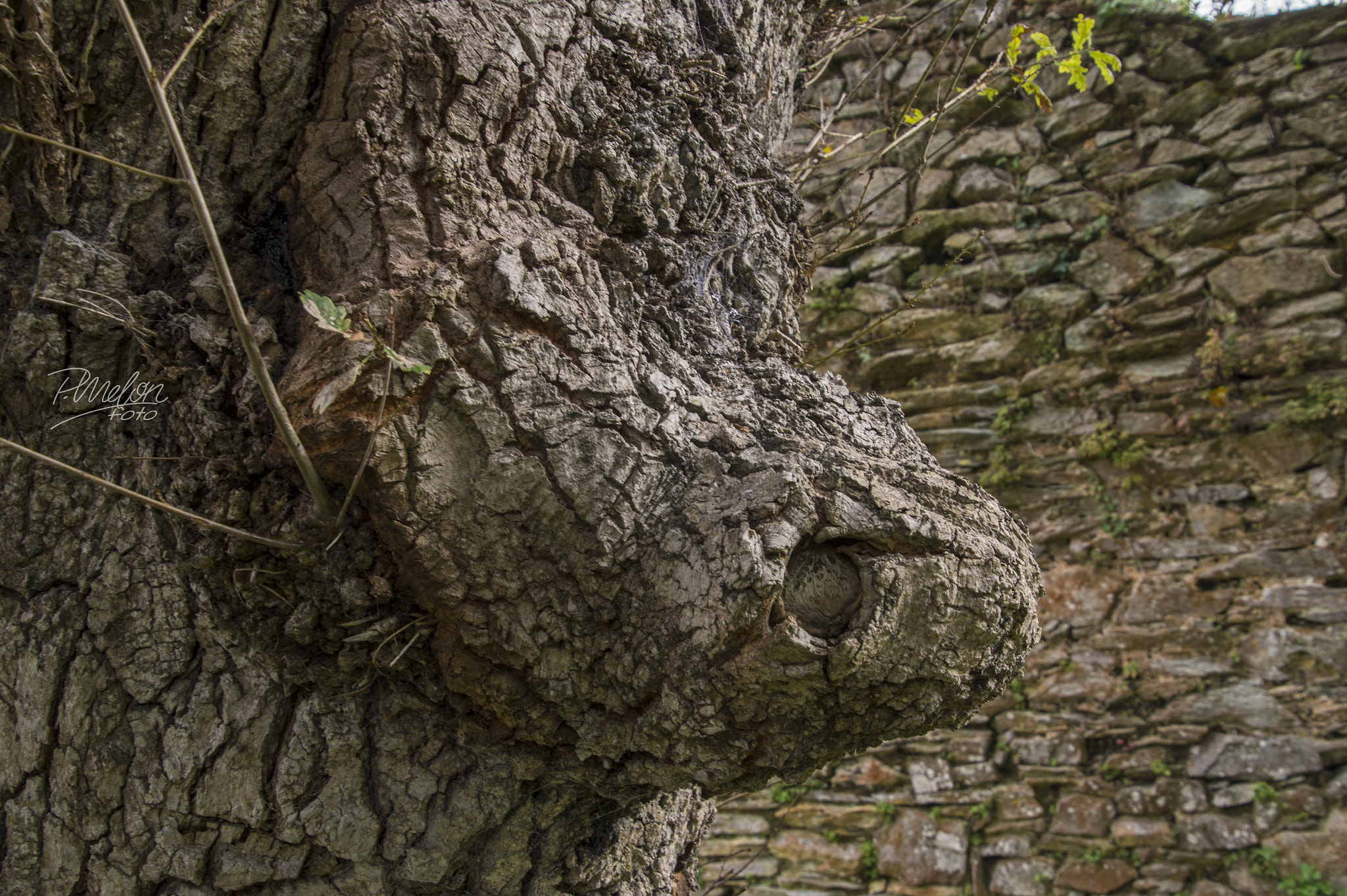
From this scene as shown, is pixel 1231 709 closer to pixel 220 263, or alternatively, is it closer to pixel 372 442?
pixel 372 442

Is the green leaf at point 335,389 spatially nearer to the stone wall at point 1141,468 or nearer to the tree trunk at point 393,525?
the tree trunk at point 393,525

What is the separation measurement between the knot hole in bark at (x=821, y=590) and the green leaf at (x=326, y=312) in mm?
641

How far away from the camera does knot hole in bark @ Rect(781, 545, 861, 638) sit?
0.96m

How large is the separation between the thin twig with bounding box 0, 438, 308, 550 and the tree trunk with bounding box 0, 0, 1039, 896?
0.04 m

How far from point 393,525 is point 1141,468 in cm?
397

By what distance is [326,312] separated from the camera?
87cm

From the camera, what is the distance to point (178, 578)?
103 cm

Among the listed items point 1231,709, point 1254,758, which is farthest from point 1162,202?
point 1254,758

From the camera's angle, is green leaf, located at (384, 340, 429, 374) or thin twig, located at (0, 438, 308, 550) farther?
green leaf, located at (384, 340, 429, 374)

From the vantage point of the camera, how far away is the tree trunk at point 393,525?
38.0 inches

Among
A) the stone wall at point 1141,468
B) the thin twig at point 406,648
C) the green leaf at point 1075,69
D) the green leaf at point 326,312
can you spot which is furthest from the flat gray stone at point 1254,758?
the green leaf at point 326,312

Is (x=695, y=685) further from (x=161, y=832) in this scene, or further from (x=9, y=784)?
(x=9, y=784)

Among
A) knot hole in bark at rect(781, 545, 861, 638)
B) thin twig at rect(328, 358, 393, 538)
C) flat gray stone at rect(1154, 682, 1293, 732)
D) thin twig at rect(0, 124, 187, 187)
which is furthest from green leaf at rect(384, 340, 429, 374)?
flat gray stone at rect(1154, 682, 1293, 732)

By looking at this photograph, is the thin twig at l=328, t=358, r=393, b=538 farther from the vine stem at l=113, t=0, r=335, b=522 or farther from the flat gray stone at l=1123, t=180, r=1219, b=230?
the flat gray stone at l=1123, t=180, r=1219, b=230
